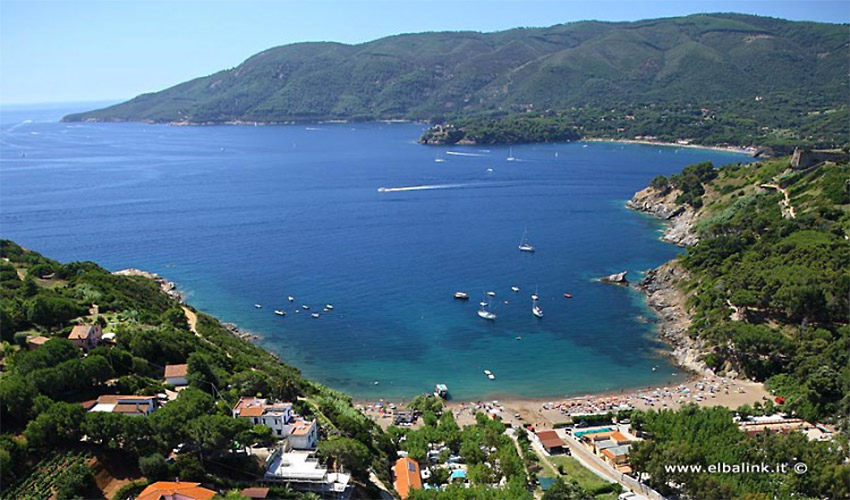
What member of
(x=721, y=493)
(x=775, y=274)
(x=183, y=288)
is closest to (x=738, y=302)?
(x=775, y=274)

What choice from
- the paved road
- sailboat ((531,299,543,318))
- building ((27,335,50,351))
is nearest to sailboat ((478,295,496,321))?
sailboat ((531,299,543,318))

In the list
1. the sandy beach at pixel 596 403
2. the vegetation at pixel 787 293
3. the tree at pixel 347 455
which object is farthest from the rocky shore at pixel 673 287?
the tree at pixel 347 455

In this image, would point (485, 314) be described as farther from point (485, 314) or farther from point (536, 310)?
point (536, 310)

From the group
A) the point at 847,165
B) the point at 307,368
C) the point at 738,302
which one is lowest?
the point at 307,368

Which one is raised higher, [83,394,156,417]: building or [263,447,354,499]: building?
[83,394,156,417]: building

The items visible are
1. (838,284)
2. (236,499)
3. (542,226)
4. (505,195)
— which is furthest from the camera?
(505,195)

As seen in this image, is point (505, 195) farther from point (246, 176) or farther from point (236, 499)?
point (236, 499)

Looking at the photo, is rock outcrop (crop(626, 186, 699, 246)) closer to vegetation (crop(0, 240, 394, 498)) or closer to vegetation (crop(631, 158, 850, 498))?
vegetation (crop(631, 158, 850, 498))
